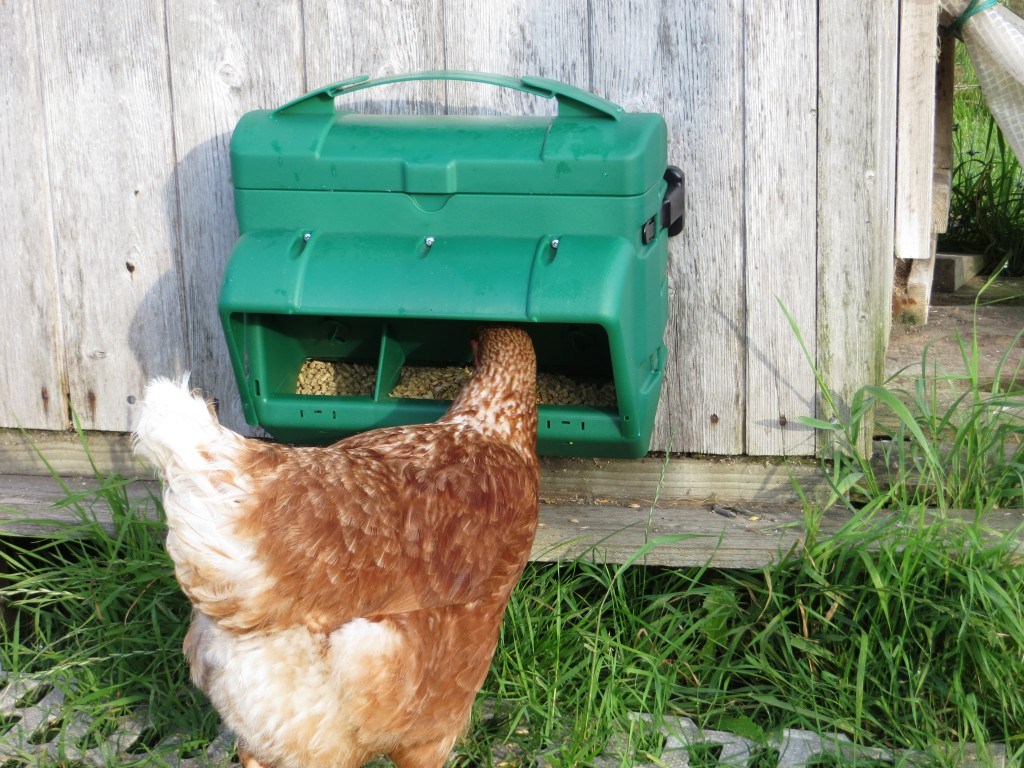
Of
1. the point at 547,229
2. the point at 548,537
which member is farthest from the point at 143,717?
the point at 547,229

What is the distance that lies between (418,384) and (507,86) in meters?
0.79

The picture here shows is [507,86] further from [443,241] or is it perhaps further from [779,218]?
[779,218]

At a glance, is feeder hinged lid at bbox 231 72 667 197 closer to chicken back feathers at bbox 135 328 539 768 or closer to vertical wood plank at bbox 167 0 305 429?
vertical wood plank at bbox 167 0 305 429

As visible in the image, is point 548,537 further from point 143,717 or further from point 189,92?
point 189,92

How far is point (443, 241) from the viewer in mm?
2547

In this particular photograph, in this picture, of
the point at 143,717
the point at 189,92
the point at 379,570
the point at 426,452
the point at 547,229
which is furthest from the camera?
the point at 189,92

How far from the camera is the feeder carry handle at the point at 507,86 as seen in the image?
257 centimetres

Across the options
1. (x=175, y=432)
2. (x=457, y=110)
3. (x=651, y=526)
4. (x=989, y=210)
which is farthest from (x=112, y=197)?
(x=989, y=210)

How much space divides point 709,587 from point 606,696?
1.42ft

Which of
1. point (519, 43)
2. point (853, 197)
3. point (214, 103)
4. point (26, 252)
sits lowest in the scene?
point (26, 252)

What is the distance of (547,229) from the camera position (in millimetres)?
2549

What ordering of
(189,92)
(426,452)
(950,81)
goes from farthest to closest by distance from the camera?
(950,81) < (189,92) < (426,452)

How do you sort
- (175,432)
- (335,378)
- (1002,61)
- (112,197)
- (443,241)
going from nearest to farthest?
(175,432)
(443,241)
(335,378)
(112,197)
(1002,61)

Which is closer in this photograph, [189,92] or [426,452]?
[426,452]
